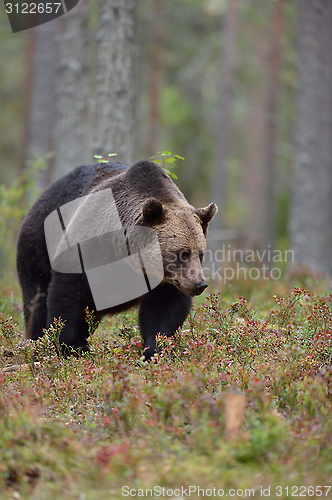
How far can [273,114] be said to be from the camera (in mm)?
20047

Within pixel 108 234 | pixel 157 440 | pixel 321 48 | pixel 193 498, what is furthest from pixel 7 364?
pixel 321 48

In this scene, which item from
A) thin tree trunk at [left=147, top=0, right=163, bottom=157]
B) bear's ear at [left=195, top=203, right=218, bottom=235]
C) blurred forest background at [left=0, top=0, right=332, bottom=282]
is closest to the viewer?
bear's ear at [left=195, top=203, right=218, bottom=235]

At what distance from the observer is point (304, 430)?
3.12 m

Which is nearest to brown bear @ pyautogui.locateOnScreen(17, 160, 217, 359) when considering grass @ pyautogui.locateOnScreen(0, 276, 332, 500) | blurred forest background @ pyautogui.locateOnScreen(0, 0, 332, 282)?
grass @ pyautogui.locateOnScreen(0, 276, 332, 500)

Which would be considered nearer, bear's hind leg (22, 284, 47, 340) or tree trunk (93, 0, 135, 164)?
bear's hind leg (22, 284, 47, 340)

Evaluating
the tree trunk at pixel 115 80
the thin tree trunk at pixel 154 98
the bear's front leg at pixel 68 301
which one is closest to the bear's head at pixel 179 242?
the bear's front leg at pixel 68 301

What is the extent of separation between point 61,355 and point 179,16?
19.1 metres

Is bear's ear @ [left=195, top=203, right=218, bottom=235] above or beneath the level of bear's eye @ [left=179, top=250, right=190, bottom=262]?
above

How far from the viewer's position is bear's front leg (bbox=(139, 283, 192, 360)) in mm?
4852

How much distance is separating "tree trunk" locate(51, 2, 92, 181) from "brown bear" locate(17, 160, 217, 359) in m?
5.96

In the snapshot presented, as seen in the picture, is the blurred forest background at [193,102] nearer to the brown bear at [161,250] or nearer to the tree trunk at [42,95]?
the tree trunk at [42,95]

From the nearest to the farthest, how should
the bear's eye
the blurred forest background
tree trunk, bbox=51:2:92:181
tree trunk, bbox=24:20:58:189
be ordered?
the bear's eye < the blurred forest background < tree trunk, bbox=51:2:92:181 < tree trunk, bbox=24:20:58:189

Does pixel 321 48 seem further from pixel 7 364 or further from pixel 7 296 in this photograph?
pixel 7 364

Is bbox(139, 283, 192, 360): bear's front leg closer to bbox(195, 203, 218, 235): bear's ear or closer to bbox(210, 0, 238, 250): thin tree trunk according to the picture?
bbox(195, 203, 218, 235): bear's ear
